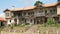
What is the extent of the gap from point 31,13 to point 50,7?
283 inches

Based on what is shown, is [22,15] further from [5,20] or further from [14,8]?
[5,20]

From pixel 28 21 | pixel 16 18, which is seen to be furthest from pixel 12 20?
pixel 28 21

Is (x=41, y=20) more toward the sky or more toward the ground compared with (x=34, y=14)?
more toward the ground

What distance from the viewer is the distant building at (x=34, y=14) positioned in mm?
53531

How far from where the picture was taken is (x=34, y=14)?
58312mm

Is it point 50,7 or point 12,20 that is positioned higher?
point 50,7

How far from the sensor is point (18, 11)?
6138cm

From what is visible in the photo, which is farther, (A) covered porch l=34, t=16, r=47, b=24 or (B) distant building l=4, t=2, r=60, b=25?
(A) covered porch l=34, t=16, r=47, b=24

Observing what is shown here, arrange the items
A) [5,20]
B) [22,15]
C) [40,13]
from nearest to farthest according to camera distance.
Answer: [40,13]
[22,15]
[5,20]

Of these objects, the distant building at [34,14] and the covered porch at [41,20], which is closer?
the distant building at [34,14]

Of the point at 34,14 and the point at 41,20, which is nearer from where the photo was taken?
the point at 41,20

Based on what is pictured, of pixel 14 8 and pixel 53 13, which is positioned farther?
pixel 14 8

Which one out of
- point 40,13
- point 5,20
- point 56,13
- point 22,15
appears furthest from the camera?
point 5,20

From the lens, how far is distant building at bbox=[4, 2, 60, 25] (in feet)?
176
